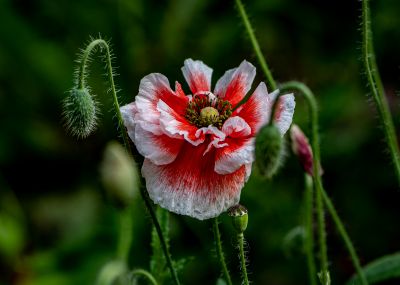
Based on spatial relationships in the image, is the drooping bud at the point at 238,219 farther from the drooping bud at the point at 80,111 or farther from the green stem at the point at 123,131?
the drooping bud at the point at 80,111

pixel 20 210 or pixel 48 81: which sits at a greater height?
pixel 48 81

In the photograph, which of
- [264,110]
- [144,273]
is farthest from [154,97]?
[144,273]

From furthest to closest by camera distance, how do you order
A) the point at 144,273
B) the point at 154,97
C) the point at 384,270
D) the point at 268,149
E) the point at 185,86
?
the point at 185,86
the point at 384,270
the point at 154,97
the point at 144,273
the point at 268,149

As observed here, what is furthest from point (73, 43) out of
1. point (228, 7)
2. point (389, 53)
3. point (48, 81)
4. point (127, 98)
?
point (389, 53)

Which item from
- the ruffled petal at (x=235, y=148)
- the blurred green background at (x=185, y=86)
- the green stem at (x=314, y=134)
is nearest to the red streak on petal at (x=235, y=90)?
the ruffled petal at (x=235, y=148)

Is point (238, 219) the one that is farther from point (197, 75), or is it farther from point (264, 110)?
point (197, 75)

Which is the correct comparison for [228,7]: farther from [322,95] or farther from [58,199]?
[58,199]
